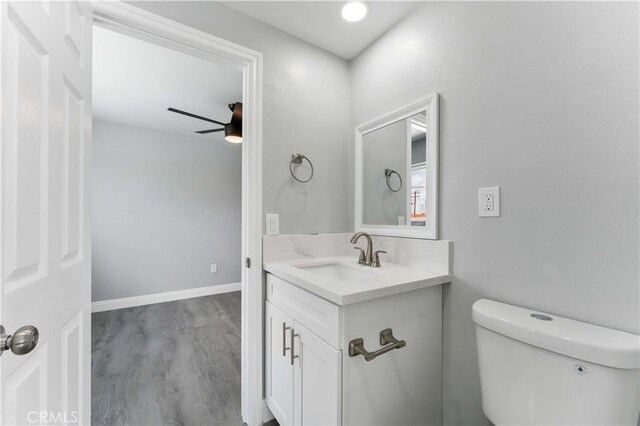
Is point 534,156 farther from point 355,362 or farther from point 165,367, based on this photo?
point 165,367

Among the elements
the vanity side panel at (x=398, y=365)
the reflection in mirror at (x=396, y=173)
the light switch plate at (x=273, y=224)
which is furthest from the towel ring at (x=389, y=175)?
the light switch plate at (x=273, y=224)

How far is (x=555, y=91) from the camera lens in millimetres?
908

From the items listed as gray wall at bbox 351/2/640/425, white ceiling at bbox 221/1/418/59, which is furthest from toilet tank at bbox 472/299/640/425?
white ceiling at bbox 221/1/418/59

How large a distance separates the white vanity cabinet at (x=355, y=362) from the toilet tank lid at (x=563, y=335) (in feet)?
0.95

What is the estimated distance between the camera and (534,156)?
96cm

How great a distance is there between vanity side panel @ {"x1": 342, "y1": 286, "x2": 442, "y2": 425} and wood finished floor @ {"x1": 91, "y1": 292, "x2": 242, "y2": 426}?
37.1 inches

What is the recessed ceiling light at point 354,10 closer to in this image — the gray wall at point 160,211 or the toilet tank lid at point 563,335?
the toilet tank lid at point 563,335

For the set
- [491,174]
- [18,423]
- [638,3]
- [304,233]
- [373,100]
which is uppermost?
[373,100]

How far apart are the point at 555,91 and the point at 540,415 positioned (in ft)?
3.48

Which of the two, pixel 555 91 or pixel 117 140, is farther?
pixel 117 140

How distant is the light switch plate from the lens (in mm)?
1520

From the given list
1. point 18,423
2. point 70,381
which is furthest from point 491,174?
point 70,381

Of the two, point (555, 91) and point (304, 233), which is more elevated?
point (555, 91)

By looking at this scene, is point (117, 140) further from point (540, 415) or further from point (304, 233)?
point (540, 415)
